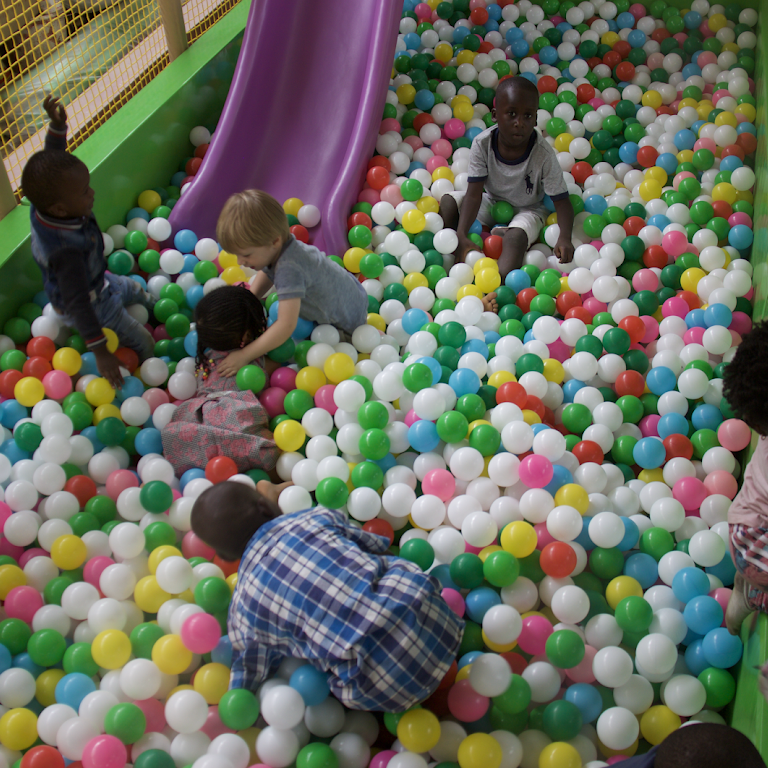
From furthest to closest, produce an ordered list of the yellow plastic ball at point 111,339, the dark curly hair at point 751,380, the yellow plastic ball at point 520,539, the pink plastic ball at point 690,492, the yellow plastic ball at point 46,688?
A: 1. the yellow plastic ball at point 111,339
2. the pink plastic ball at point 690,492
3. the yellow plastic ball at point 520,539
4. the yellow plastic ball at point 46,688
5. the dark curly hair at point 751,380

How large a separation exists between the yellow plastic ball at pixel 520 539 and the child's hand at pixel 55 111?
1.39 meters

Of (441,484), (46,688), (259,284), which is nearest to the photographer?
(46,688)

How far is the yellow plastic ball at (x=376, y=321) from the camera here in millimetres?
2080

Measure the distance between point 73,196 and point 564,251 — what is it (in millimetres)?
1396

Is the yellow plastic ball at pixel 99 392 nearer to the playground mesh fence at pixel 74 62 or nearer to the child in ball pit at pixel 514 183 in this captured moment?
the playground mesh fence at pixel 74 62

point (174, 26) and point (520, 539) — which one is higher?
point (174, 26)

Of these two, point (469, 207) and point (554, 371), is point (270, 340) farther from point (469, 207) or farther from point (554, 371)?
point (469, 207)

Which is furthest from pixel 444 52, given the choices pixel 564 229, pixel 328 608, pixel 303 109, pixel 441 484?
pixel 328 608

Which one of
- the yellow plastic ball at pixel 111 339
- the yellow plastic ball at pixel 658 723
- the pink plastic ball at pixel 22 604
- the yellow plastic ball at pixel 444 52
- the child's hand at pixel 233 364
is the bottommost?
the yellow plastic ball at pixel 658 723

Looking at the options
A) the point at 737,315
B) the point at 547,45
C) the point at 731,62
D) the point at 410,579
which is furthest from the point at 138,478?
the point at 731,62

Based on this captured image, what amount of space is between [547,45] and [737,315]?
65.8 inches

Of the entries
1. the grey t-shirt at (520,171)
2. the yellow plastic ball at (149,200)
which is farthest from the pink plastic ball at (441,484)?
the yellow plastic ball at (149,200)

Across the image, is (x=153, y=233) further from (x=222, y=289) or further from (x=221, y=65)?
(x=221, y=65)

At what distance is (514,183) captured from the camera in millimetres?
2352
